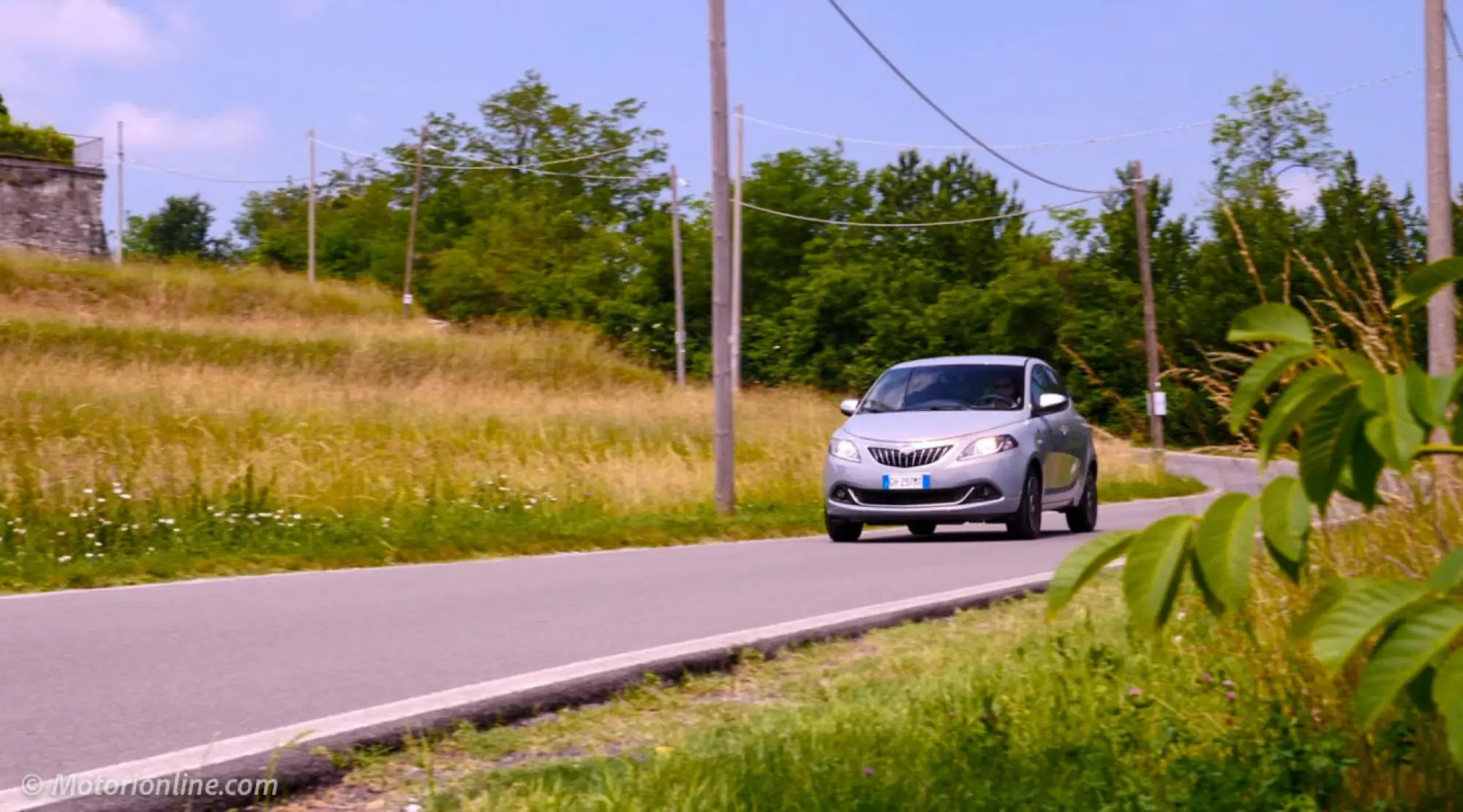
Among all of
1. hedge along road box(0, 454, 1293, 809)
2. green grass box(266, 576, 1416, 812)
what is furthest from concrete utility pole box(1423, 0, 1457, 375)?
green grass box(266, 576, 1416, 812)

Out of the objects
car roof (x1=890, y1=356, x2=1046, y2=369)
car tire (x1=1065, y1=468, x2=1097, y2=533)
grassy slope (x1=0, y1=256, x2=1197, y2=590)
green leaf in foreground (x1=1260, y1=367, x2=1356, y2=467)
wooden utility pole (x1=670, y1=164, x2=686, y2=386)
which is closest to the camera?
green leaf in foreground (x1=1260, y1=367, x2=1356, y2=467)

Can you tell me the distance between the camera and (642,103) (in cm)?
9050

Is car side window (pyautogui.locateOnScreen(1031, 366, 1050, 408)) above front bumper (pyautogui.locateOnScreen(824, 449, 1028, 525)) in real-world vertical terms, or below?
above

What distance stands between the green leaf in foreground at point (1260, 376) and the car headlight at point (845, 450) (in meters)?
12.8

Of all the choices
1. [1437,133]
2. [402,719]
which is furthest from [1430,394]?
[1437,133]

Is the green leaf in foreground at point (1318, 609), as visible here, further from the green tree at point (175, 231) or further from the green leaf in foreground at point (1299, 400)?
the green tree at point (175, 231)

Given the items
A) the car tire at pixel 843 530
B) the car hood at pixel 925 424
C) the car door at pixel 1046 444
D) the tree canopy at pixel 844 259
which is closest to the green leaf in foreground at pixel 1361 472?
the car hood at pixel 925 424

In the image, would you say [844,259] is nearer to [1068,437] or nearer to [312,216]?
[312,216]

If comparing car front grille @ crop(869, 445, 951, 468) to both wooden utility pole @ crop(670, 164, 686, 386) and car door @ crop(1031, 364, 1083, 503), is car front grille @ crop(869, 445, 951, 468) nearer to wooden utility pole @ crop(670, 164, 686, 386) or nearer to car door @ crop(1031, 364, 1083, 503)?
car door @ crop(1031, 364, 1083, 503)

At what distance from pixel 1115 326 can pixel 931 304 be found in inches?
376

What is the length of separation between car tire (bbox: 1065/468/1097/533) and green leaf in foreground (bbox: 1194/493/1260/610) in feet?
49.1

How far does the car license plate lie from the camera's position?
595 inches

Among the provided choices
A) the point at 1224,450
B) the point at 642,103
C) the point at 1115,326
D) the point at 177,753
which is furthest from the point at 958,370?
the point at 642,103

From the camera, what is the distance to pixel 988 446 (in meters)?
15.3
